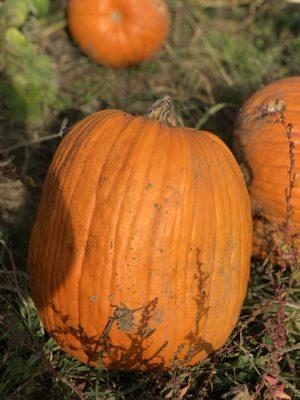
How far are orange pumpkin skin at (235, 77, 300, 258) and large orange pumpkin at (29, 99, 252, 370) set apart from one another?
0.41 metres

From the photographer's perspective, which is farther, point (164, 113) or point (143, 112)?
point (143, 112)

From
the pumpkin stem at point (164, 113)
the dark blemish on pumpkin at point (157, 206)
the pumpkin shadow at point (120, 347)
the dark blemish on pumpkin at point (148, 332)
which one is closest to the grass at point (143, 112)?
the pumpkin shadow at point (120, 347)

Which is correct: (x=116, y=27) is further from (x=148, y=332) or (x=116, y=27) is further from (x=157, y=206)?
(x=148, y=332)

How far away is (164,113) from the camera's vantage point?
248 cm

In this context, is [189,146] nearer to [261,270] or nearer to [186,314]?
[186,314]

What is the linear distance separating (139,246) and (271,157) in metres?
1.02

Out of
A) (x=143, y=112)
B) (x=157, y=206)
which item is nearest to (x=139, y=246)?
(x=157, y=206)

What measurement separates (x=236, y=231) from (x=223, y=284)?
0.24m

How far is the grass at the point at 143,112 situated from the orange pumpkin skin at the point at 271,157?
0.71 ft

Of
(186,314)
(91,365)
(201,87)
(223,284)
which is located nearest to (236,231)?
(223,284)

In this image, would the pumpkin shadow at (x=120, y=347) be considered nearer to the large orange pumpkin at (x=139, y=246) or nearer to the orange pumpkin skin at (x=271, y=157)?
the large orange pumpkin at (x=139, y=246)

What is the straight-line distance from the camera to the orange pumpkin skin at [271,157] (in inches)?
108

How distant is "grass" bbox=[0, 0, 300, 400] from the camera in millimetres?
2291

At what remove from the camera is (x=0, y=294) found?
2670 millimetres
